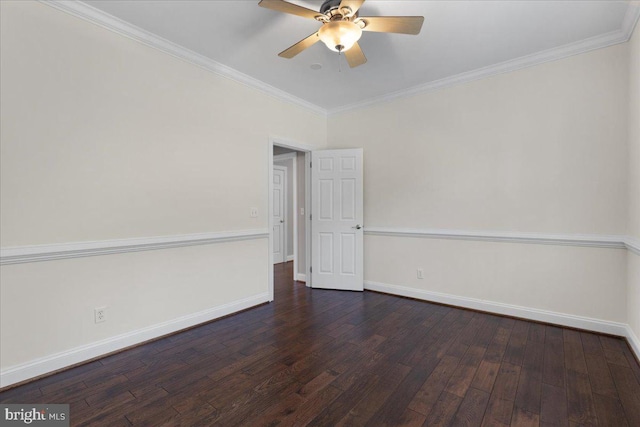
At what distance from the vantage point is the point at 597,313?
2.86m

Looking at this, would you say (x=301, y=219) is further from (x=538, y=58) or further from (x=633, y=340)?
(x=633, y=340)

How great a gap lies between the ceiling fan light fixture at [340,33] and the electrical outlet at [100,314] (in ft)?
9.02

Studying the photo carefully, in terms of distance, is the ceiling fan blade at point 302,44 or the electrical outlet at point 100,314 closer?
the ceiling fan blade at point 302,44

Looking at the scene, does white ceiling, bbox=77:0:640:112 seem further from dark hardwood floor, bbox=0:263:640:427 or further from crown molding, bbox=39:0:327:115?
dark hardwood floor, bbox=0:263:640:427

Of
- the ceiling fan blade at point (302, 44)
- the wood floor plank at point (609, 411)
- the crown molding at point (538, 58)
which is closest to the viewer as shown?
the wood floor plank at point (609, 411)

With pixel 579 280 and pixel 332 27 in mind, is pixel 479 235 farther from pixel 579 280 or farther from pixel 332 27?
pixel 332 27

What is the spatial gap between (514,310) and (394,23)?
3108mm

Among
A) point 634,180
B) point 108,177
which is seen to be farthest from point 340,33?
point 634,180

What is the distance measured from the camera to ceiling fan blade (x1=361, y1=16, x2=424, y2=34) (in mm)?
1980

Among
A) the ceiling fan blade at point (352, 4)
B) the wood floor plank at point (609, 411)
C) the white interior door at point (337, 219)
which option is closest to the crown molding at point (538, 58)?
the white interior door at point (337, 219)

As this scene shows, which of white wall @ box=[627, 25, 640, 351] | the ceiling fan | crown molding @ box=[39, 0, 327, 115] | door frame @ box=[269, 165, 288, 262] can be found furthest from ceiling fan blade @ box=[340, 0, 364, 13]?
door frame @ box=[269, 165, 288, 262]

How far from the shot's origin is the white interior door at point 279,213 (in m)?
6.55

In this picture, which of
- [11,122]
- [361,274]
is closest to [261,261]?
[361,274]

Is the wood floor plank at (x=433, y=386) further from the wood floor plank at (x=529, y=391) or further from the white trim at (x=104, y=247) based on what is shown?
the white trim at (x=104, y=247)
